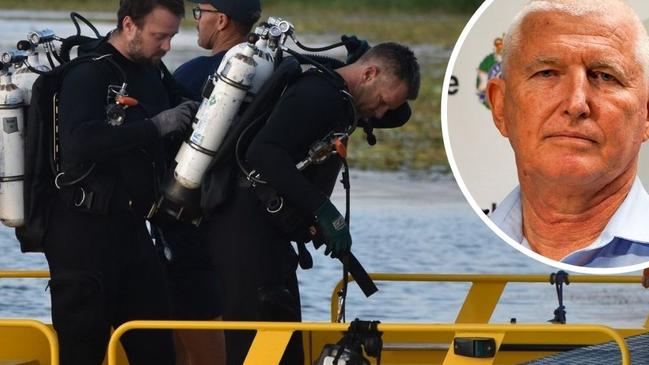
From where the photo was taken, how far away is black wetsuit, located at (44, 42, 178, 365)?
5.66m

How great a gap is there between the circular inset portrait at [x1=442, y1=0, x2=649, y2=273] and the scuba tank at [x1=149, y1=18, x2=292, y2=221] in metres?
0.91

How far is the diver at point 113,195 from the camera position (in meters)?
5.67

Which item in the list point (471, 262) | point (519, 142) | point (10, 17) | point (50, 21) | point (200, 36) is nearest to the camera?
point (519, 142)

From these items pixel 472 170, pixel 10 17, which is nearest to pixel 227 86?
pixel 472 170

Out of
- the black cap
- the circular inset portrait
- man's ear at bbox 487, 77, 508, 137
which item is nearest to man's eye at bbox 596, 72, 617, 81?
the circular inset portrait

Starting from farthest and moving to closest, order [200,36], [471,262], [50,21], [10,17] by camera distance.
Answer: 1. [10,17]
2. [50,21]
3. [471,262]
4. [200,36]

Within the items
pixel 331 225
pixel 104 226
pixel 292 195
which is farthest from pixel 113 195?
pixel 331 225

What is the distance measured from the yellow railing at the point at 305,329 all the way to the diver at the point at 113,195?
0.69 meters

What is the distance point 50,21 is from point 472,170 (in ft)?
70.8

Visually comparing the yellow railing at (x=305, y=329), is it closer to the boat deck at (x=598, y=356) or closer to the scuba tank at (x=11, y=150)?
the boat deck at (x=598, y=356)

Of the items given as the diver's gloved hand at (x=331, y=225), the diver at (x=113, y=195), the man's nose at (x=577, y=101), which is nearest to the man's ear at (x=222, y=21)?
the diver at (x=113, y=195)

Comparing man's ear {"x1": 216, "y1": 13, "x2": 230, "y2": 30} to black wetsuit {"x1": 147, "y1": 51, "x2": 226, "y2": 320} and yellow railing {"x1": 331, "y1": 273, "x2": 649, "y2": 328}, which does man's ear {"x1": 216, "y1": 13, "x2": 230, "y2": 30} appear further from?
yellow railing {"x1": 331, "y1": 273, "x2": 649, "y2": 328}

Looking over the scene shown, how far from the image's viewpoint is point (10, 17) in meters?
27.8

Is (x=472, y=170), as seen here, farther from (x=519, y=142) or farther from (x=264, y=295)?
(x=264, y=295)
